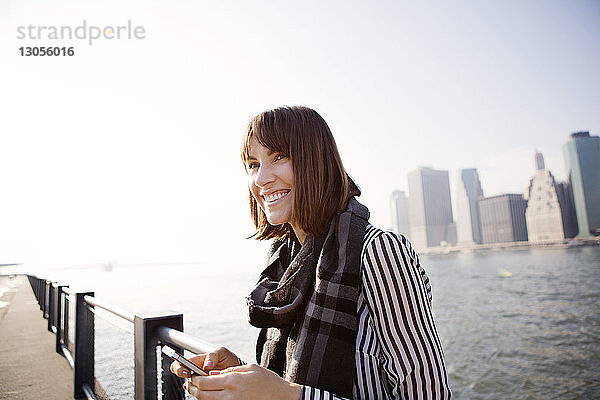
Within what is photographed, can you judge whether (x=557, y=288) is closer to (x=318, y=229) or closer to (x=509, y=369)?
(x=509, y=369)

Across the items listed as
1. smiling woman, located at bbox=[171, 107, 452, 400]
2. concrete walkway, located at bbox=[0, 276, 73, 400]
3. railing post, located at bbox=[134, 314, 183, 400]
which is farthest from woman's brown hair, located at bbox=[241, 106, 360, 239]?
concrete walkway, located at bbox=[0, 276, 73, 400]

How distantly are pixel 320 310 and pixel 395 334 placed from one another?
22cm

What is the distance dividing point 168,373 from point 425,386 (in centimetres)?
131

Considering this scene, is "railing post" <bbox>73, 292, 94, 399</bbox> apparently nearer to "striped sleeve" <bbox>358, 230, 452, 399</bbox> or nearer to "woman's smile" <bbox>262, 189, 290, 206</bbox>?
"woman's smile" <bbox>262, 189, 290, 206</bbox>

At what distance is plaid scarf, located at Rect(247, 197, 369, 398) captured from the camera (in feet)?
3.29

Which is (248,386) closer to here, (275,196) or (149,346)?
(275,196)

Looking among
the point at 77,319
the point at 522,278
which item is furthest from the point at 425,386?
the point at 522,278

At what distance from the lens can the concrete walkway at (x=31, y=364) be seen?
146 inches

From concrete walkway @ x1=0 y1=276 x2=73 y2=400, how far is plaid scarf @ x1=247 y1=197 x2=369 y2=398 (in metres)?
3.35

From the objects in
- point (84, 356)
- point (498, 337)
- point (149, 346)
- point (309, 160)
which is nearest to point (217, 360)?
point (309, 160)

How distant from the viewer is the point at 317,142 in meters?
1.26

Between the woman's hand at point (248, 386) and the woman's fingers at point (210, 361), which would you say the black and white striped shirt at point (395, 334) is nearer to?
the woman's hand at point (248, 386)

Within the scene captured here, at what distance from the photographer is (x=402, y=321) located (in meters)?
0.91

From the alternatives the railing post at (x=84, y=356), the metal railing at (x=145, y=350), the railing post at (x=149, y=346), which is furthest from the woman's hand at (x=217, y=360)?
the railing post at (x=84, y=356)
